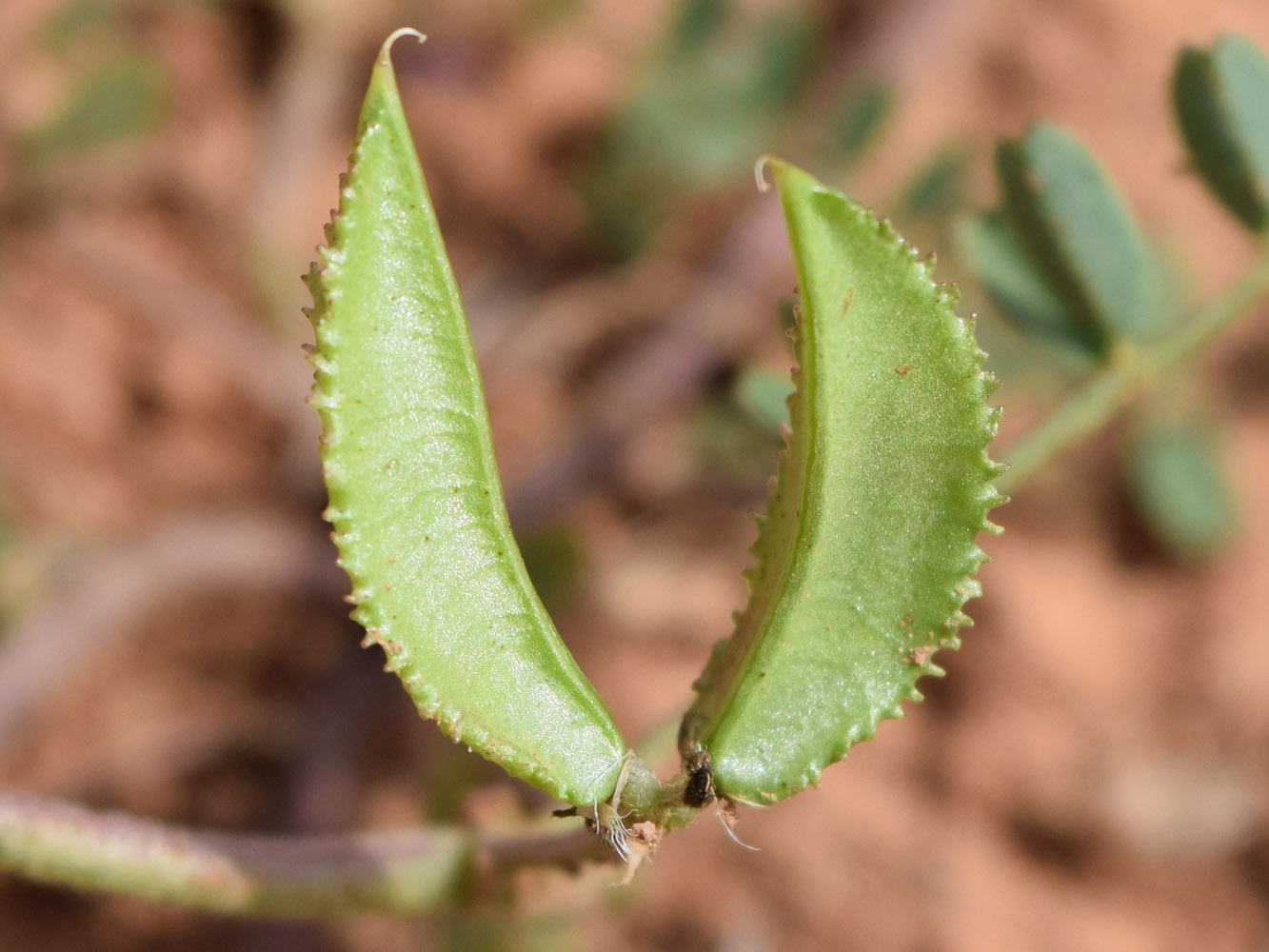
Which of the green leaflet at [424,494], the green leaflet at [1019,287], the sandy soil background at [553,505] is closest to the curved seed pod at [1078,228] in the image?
the green leaflet at [1019,287]

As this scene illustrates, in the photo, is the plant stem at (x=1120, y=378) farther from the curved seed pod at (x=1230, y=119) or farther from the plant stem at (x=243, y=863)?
the plant stem at (x=243, y=863)

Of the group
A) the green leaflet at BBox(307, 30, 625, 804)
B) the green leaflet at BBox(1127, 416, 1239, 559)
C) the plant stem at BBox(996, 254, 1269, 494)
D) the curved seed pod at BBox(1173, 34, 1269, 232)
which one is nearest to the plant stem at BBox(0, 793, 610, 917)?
the green leaflet at BBox(307, 30, 625, 804)

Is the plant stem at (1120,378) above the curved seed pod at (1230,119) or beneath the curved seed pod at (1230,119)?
beneath

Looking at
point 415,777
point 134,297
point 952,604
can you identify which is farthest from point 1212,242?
point 952,604

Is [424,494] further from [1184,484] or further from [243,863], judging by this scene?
[1184,484]

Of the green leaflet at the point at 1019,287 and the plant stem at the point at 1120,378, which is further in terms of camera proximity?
the green leaflet at the point at 1019,287

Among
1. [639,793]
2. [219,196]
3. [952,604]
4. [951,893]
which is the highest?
[952,604]

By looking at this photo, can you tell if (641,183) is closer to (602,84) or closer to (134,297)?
(602,84)
